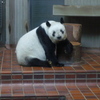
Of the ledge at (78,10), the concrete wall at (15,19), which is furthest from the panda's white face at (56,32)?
the concrete wall at (15,19)

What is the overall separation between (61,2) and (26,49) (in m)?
1.75

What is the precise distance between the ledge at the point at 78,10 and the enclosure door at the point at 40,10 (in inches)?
25.6

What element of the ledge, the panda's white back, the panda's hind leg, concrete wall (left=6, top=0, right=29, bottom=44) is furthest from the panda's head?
concrete wall (left=6, top=0, right=29, bottom=44)

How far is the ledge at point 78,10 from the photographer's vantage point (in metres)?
5.78

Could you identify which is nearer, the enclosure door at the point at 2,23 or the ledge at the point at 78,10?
the ledge at the point at 78,10

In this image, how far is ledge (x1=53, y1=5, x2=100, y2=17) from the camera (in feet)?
19.0

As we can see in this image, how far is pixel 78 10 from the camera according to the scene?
230 inches

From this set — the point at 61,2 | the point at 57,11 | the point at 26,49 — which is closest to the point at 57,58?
the point at 26,49

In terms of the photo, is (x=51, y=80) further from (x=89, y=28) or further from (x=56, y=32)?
(x=89, y=28)

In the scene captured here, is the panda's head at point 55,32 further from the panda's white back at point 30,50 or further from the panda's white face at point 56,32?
the panda's white back at point 30,50

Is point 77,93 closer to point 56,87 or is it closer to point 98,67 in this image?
point 56,87

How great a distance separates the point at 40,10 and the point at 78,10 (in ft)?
3.17

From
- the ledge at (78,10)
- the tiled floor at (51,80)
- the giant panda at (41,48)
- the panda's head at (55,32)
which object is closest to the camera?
the tiled floor at (51,80)

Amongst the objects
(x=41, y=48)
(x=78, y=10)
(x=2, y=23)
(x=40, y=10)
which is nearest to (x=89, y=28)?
(x=78, y=10)
